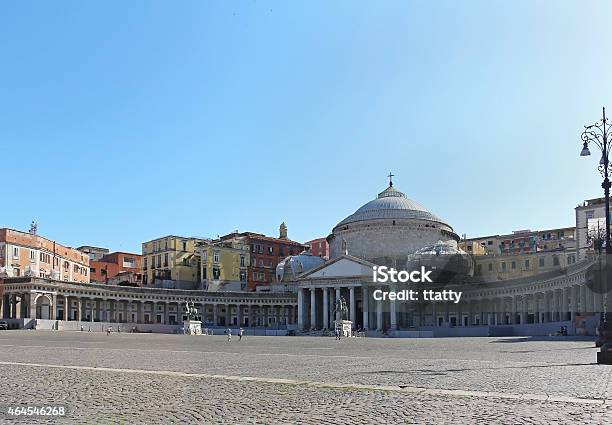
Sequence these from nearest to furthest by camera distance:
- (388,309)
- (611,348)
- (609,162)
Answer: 1. (611,348)
2. (609,162)
3. (388,309)

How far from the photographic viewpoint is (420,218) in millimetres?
112438

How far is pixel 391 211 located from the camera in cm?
11262

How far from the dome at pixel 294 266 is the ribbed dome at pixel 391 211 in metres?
7.22

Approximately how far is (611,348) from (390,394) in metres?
11.4

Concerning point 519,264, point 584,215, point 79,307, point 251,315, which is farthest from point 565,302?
point 79,307

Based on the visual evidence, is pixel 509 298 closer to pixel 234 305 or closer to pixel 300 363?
pixel 234 305

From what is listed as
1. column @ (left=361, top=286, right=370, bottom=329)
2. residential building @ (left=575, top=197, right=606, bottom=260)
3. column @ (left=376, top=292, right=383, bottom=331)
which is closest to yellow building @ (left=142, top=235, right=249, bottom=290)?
column @ (left=361, top=286, right=370, bottom=329)

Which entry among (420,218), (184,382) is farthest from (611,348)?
Answer: (420,218)

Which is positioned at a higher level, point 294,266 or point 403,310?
point 294,266

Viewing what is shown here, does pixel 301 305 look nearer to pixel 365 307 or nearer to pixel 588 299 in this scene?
→ pixel 365 307

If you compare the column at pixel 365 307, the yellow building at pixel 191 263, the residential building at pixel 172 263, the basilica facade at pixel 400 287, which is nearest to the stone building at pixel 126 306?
the yellow building at pixel 191 263

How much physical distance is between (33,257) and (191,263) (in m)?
30.9

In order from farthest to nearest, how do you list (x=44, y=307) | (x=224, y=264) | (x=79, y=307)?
(x=224, y=264)
(x=79, y=307)
(x=44, y=307)

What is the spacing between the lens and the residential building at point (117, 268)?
114188 mm
